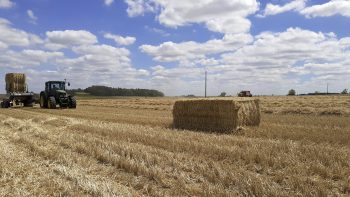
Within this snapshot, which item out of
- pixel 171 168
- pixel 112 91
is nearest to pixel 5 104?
pixel 171 168

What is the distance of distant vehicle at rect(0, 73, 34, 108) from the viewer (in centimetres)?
3559

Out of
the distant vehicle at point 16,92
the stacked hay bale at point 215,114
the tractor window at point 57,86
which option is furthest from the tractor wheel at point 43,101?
the stacked hay bale at point 215,114

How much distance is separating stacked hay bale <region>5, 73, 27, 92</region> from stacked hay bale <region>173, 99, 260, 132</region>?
23.3 meters

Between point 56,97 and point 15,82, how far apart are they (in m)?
6.63

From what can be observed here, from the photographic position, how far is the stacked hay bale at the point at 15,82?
120 ft

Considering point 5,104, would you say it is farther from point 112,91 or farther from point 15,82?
point 112,91

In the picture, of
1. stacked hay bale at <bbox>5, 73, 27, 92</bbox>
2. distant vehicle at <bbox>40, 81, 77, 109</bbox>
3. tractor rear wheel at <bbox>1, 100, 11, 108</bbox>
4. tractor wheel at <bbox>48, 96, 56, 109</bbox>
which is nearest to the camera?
tractor wheel at <bbox>48, 96, 56, 109</bbox>

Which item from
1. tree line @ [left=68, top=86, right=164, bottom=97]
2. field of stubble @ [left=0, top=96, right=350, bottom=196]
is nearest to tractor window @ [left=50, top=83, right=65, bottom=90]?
field of stubble @ [left=0, top=96, right=350, bottom=196]

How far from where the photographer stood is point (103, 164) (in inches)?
343

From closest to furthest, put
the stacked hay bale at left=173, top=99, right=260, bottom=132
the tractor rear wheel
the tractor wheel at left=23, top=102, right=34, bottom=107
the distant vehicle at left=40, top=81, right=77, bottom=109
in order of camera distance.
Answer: the stacked hay bale at left=173, top=99, right=260, bottom=132 < the distant vehicle at left=40, top=81, right=77, bottom=109 < the tractor rear wheel < the tractor wheel at left=23, top=102, right=34, bottom=107

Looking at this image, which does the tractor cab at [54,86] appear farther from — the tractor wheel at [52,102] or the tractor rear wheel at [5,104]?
the tractor rear wheel at [5,104]

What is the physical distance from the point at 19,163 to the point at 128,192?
3.08m

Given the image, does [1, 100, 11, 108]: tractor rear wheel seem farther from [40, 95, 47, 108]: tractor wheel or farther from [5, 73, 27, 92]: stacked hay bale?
[40, 95, 47, 108]: tractor wheel

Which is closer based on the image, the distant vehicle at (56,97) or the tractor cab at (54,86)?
the distant vehicle at (56,97)
